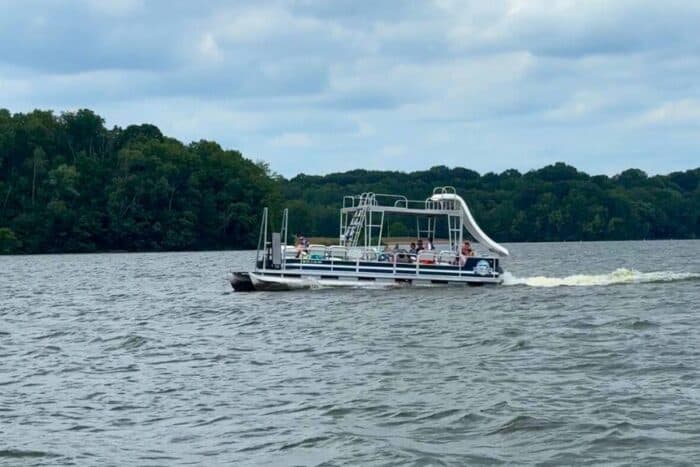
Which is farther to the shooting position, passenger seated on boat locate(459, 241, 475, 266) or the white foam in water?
the white foam in water

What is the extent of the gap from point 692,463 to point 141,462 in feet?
26.4

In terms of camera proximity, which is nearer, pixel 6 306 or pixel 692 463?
pixel 692 463

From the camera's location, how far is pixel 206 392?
24516 mm

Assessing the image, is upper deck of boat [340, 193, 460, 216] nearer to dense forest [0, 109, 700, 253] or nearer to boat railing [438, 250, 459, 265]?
boat railing [438, 250, 459, 265]

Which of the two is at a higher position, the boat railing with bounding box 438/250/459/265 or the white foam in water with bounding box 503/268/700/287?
the boat railing with bounding box 438/250/459/265

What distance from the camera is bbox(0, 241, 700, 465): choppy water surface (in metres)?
19.0

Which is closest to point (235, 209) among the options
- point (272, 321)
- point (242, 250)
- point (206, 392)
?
point (242, 250)

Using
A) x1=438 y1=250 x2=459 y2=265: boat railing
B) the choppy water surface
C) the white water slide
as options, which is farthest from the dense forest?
the choppy water surface

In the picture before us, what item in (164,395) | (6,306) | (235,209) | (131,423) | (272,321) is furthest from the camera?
(235,209)

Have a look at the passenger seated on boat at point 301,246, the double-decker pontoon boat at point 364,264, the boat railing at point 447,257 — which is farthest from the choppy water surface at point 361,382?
the boat railing at point 447,257

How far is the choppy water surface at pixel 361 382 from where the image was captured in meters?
19.0

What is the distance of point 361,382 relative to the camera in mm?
25312

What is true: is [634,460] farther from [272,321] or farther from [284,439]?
[272,321]

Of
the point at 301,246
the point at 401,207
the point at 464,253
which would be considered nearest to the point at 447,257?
the point at 464,253
